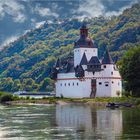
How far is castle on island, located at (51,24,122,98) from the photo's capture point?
165625 millimetres

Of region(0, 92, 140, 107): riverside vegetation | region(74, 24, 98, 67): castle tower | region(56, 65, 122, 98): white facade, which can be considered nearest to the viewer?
region(0, 92, 140, 107): riverside vegetation

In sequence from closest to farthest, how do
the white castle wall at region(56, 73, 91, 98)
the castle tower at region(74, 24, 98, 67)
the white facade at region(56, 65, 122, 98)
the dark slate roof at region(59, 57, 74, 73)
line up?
the white facade at region(56, 65, 122, 98)
the white castle wall at region(56, 73, 91, 98)
the castle tower at region(74, 24, 98, 67)
the dark slate roof at region(59, 57, 74, 73)

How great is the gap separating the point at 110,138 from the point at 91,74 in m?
101

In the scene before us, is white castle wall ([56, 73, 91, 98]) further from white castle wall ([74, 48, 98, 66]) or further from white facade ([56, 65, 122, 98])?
white castle wall ([74, 48, 98, 66])

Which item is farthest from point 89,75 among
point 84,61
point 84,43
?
point 84,43

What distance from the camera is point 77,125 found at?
81.6 meters

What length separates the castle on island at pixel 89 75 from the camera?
165625mm

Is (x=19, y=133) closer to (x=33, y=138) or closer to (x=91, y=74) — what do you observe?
(x=33, y=138)

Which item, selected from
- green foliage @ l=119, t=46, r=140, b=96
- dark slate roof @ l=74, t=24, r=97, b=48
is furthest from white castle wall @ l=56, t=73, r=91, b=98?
green foliage @ l=119, t=46, r=140, b=96

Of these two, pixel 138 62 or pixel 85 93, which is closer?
pixel 138 62

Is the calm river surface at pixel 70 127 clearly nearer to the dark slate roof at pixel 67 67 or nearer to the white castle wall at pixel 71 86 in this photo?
the white castle wall at pixel 71 86

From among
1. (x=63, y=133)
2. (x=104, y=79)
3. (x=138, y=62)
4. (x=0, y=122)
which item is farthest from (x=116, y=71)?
(x=63, y=133)

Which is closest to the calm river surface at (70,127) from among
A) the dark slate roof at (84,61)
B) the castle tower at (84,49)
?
the dark slate roof at (84,61)

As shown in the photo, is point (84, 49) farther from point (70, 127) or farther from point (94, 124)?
point (70, 127)
